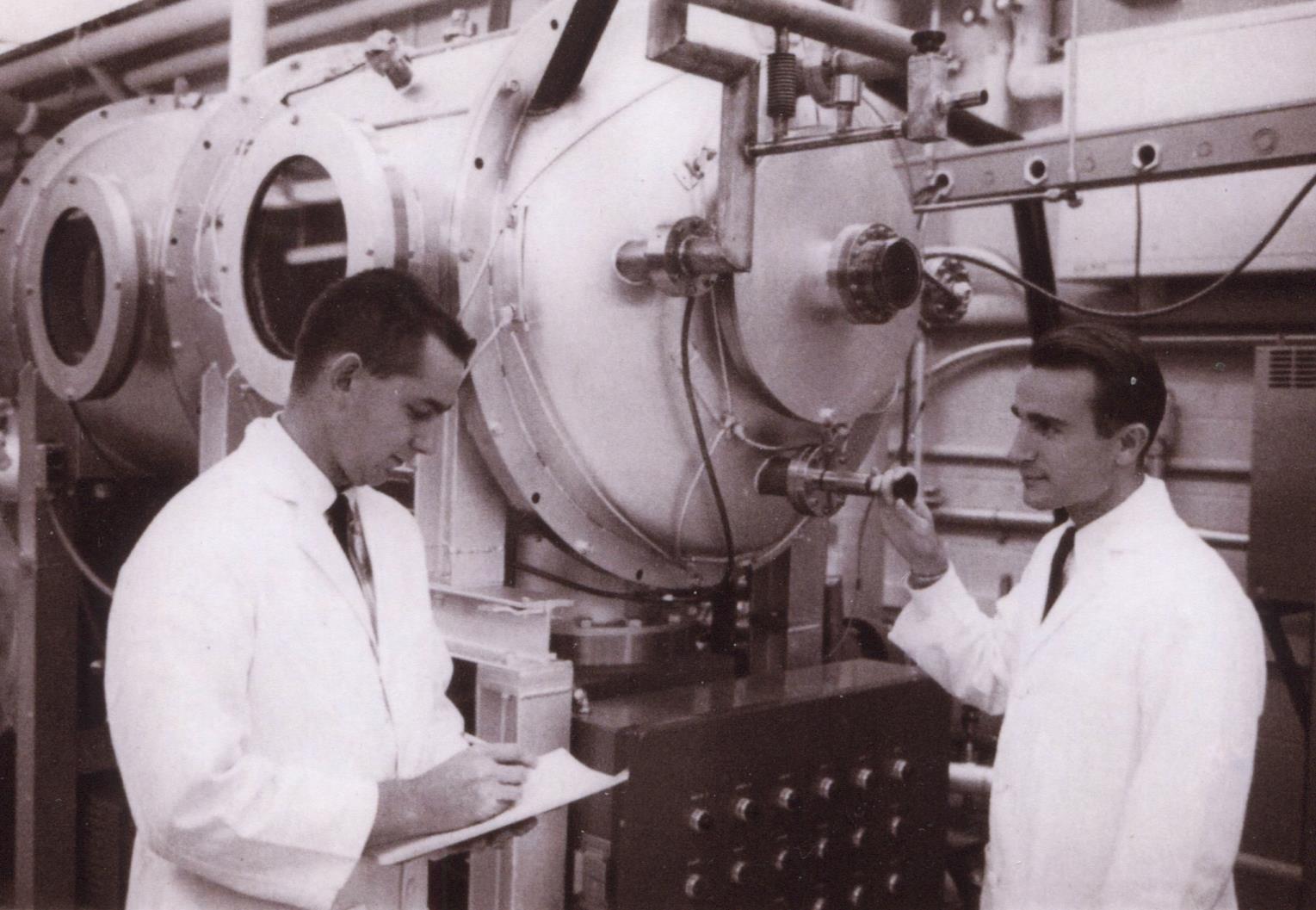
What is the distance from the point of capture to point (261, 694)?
1171 millimetres

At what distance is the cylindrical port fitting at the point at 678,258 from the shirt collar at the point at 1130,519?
559 mm

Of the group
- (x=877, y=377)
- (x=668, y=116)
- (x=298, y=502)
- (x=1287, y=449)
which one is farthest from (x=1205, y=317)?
(x=298, y=502)

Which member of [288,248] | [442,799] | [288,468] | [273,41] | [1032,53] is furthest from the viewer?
A: [273,41]

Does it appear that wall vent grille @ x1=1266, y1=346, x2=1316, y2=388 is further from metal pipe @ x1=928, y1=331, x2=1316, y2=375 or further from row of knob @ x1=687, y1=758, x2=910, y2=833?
row of knob @ x1=687, y1=758, x2=910, y2=833

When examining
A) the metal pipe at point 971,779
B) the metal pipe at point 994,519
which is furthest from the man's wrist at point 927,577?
the metal pipe at point 994,519

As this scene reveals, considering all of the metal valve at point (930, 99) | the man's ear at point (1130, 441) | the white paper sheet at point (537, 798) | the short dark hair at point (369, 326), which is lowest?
the white paper sheet at point (537, 798)

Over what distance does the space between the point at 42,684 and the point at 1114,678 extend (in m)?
1.74

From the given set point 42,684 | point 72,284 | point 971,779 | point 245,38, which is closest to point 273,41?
point 245,38

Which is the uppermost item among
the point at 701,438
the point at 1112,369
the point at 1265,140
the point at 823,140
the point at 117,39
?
the point at 117,39

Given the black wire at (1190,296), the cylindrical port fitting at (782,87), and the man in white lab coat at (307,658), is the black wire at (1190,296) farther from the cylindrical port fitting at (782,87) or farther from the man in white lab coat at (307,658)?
the man in white lab coat at (307,658)

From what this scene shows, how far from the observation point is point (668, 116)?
5.48 feet

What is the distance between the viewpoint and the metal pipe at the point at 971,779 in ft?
7.07

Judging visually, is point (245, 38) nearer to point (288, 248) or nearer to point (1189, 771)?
point (288, 248)

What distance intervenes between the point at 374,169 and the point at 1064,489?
3.19 ft
